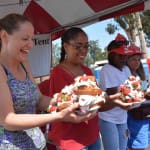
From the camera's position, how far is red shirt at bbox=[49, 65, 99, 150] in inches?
95.0

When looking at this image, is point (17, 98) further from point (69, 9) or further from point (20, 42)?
point (69, 9)

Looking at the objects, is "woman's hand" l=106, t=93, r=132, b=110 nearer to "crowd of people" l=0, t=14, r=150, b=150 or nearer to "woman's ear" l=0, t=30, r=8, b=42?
"crowd of people" l=0, t=14, r=150, b=150

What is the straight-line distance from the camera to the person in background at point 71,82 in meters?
2.42

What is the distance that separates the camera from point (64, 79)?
2.44m

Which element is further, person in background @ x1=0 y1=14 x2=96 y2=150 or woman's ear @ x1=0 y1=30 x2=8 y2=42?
woman's ear @ x1=0 y1=30 x2=8 y2=42

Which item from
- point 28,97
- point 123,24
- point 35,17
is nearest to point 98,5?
point 35,17

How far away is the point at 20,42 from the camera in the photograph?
1.82m

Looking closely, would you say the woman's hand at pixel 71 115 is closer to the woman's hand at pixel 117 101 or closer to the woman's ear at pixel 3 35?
the woman's ear at pixel 3 35

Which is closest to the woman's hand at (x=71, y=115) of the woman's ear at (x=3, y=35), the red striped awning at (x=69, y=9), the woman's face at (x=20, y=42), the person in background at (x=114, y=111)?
the woman's face at (x=20, y=42)

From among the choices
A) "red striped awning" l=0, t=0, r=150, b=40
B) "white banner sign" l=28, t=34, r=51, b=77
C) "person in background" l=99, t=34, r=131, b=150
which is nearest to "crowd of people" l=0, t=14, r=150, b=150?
"person in background" l=99, t=34, r=131, b=150

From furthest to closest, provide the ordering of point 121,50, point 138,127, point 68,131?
point 138,127 → point 121,50 → point 68,131

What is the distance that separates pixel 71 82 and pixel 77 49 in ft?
0.87

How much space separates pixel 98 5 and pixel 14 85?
7.69ft

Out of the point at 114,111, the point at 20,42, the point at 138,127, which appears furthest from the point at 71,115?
the point at 138,127
